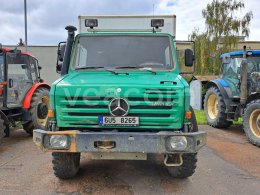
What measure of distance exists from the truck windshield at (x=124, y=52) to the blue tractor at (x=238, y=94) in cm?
348

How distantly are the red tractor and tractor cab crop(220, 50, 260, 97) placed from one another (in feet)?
17.1

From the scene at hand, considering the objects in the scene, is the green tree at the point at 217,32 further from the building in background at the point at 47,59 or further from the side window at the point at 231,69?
the side window at the point at 231,69

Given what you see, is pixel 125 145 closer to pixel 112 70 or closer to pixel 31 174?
pixel 112 70

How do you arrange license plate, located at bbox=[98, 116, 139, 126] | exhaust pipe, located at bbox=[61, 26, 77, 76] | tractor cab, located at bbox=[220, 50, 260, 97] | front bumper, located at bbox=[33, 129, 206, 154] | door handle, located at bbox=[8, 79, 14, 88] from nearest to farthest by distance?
front bumper, located at bbox=[33, 129, 206, 154] < license plate, located at bbox=[98, 116, 139, 126] < exhaust pipe, located at bbox=[61, 26, 77, 76] < door handle, located at bbox=[8, 79, 14, 88] < tractor cab, located at bbox=[220, 50, 260, 97]

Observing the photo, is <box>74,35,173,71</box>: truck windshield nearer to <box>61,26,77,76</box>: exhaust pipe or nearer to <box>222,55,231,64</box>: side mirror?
<box>61,26,77,76</box>: exhaust pipe

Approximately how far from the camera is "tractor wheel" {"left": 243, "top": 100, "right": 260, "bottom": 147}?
304 inches

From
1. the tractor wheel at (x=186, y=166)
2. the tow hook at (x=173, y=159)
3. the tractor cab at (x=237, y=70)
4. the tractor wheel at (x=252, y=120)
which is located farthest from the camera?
the tractor cab at (x=237, y=70)

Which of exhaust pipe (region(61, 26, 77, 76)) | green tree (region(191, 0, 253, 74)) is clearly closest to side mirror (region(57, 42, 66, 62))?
exhaust pipe (region(61, 26, 77, 76))

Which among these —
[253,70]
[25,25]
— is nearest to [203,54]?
[25,25]

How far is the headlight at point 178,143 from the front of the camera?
418 centimetres

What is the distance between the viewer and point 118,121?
4289 millimetres

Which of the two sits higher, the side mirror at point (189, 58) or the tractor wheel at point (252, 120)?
the side mirror at point (189, 58)

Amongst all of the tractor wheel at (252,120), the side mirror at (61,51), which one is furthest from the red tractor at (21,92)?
the tractor wheel at (252,120)

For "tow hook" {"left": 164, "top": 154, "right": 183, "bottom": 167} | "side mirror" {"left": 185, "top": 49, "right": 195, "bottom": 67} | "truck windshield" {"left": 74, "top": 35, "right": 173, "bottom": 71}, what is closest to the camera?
"tow hook" {"left": 164, "top": 154, "right": 183, "bottom": 167}
